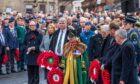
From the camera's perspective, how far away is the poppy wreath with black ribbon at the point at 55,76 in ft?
34.0

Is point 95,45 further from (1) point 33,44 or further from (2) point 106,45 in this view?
(2) point 106,45

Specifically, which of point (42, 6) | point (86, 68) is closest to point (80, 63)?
point (86, 68)

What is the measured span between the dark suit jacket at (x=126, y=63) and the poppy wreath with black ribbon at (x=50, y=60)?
97.2 inches

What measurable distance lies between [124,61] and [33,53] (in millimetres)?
4439

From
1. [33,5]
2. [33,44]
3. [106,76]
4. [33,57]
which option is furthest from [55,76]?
[33,5]

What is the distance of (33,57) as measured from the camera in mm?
12250

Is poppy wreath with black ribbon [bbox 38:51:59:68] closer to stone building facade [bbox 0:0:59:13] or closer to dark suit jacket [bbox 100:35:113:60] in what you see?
dark suit jacket [bbox 100:35:113:60]

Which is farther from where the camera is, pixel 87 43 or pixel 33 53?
pixel 87 43

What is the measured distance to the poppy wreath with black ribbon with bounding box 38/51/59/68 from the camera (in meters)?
10.8

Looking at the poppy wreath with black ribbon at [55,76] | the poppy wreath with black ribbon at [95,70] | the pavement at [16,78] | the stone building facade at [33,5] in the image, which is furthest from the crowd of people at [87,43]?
the stone building facade at [33,5]

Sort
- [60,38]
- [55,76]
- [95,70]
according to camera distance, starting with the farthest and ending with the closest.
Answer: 1. [60,38]
2. [55,76]
3. [95,70]

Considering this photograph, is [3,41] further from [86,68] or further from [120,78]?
[120,78]

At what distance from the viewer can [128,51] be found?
8.40m

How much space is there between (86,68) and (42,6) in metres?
52.7
